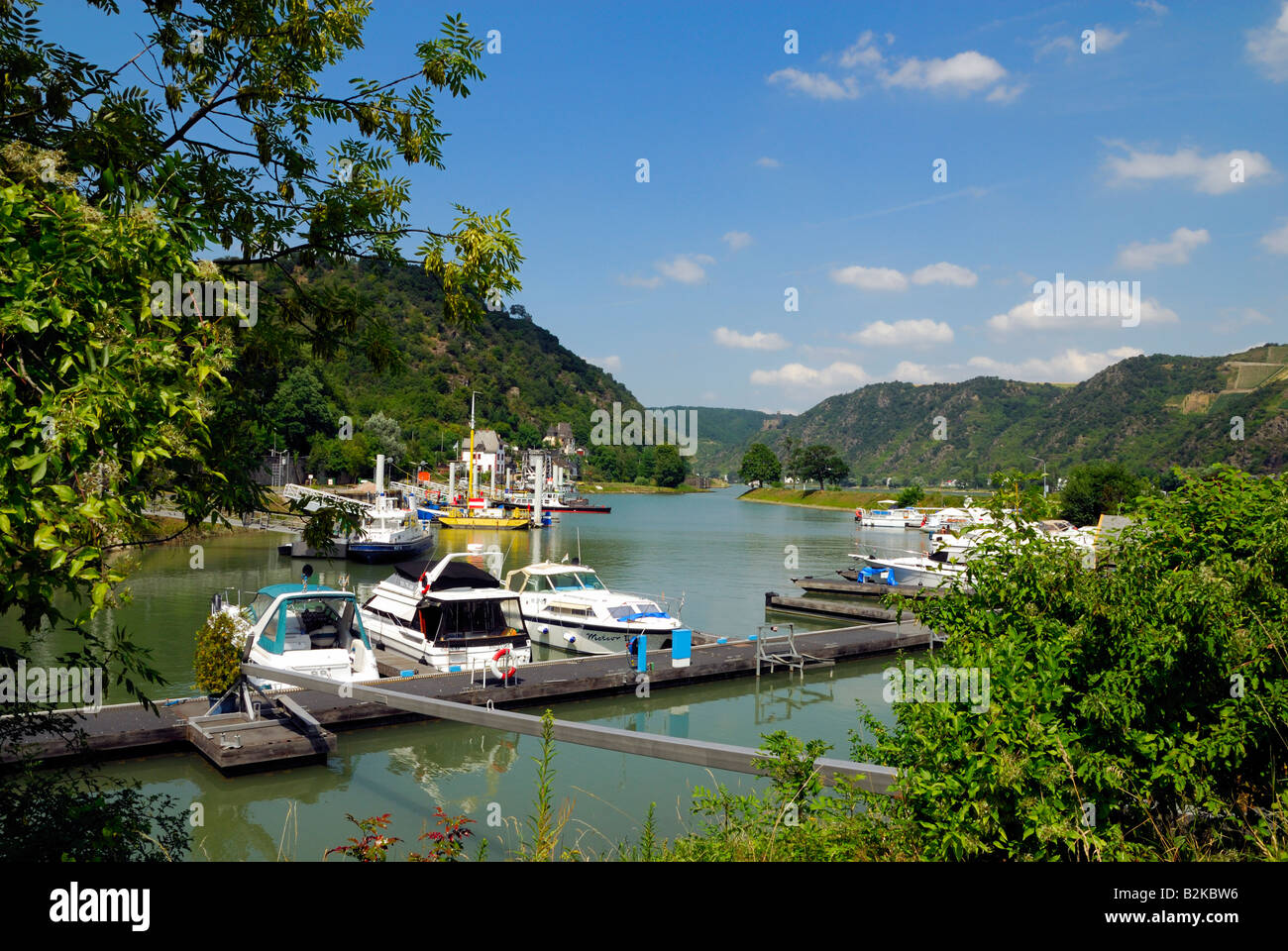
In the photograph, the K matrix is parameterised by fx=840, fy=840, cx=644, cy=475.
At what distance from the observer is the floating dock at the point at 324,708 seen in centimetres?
1306

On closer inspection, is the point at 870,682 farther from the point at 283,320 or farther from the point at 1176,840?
the point at 283,320

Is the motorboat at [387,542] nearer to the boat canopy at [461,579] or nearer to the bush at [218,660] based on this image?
the boat canopy at [461,579]

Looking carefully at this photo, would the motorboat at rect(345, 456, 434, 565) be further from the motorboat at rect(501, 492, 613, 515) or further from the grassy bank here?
the grassy bank

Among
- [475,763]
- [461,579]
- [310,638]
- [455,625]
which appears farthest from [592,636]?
[310,638]

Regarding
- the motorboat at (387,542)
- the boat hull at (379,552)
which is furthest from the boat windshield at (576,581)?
the boat hull at (379,552)

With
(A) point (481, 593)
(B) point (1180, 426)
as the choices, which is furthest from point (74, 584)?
(B) point (1180, 426)

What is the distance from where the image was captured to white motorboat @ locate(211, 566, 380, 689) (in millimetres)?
15516

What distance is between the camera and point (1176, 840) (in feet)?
15.5

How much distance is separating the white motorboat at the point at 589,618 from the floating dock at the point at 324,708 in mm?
1559

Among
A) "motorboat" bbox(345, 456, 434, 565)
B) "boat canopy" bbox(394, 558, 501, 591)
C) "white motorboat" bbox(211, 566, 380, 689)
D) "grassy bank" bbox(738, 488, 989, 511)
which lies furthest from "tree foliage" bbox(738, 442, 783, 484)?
"white motorboat" bbox(211, 566, 380, 689)

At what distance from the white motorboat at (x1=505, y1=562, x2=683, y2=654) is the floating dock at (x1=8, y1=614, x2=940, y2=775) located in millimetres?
1559

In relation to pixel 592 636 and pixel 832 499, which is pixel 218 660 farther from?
pixel 832 499

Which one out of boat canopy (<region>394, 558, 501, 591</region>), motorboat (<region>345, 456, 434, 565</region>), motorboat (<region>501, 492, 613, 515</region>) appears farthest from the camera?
motorboat (<region>501, 492, 613, 515</region>)

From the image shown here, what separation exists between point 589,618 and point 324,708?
998 centimetres
